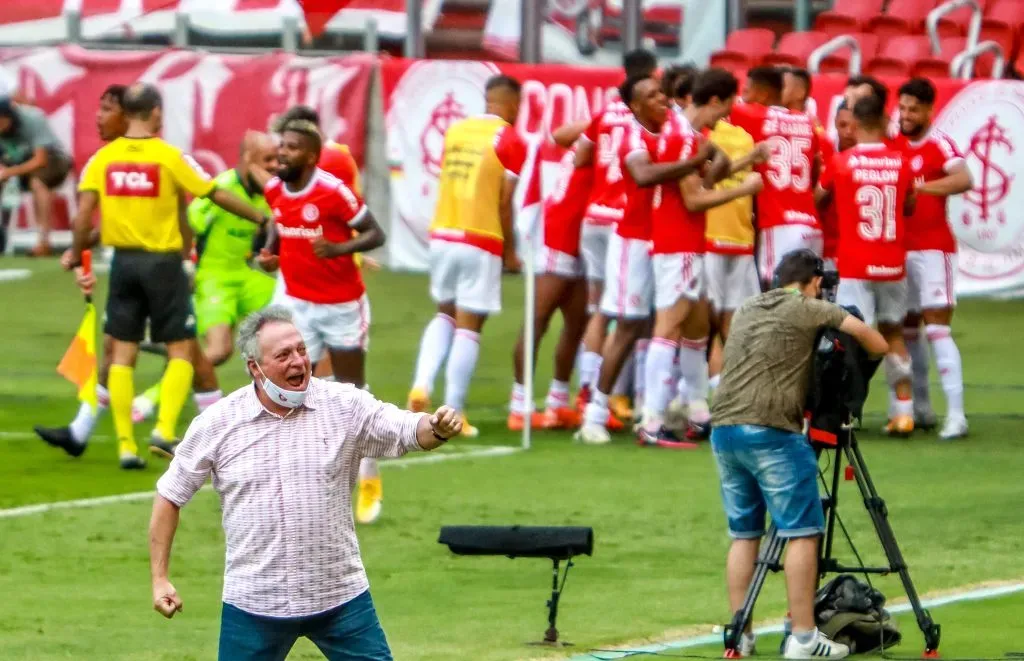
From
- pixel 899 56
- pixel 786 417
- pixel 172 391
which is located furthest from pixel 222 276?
pixel 899 56

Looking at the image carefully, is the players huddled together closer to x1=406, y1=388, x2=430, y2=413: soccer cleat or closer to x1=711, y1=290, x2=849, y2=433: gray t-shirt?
x1=406, y1=388, x2=430, y2=413: soccer cleat

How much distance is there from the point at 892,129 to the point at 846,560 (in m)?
10.0

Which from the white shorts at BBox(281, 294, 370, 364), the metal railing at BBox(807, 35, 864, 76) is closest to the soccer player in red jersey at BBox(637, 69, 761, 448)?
the white shorts at BBox(281, 294, 370, 364)

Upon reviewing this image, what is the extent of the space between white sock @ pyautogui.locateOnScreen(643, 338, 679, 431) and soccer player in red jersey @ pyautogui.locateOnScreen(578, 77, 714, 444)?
24cm

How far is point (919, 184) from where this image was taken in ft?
47.9

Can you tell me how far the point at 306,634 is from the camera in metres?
6.72

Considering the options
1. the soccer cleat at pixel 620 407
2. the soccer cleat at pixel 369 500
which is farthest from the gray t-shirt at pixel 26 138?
the soccer cleat at pixel 369 500

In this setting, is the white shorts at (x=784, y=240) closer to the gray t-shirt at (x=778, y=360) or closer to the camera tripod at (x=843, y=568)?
the camera tripod at (x=843, y=568)

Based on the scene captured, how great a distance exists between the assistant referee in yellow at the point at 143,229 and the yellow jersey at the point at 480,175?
1.86m

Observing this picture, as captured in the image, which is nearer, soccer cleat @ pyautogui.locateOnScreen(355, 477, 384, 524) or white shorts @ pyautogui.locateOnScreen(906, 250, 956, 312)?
soccer cleat @ pyautogui.locateOnScreen(355, 477, 384, 524)

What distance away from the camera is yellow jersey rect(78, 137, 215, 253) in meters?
13.0

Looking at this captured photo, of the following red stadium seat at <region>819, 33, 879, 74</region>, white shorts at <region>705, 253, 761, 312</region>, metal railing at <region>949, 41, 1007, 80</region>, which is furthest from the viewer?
red stadium seat at <region>819, 33, 879, 74</region>

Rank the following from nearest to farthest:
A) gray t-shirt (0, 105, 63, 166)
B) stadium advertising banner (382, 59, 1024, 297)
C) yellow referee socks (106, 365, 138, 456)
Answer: yellow referee socks (106, 365, 138, 456), stadium advertising banner (382, 59, 1024, 297), gray t-shirt (0, 105, 63, 166)

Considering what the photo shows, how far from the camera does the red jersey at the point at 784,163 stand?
1498 centimetres
